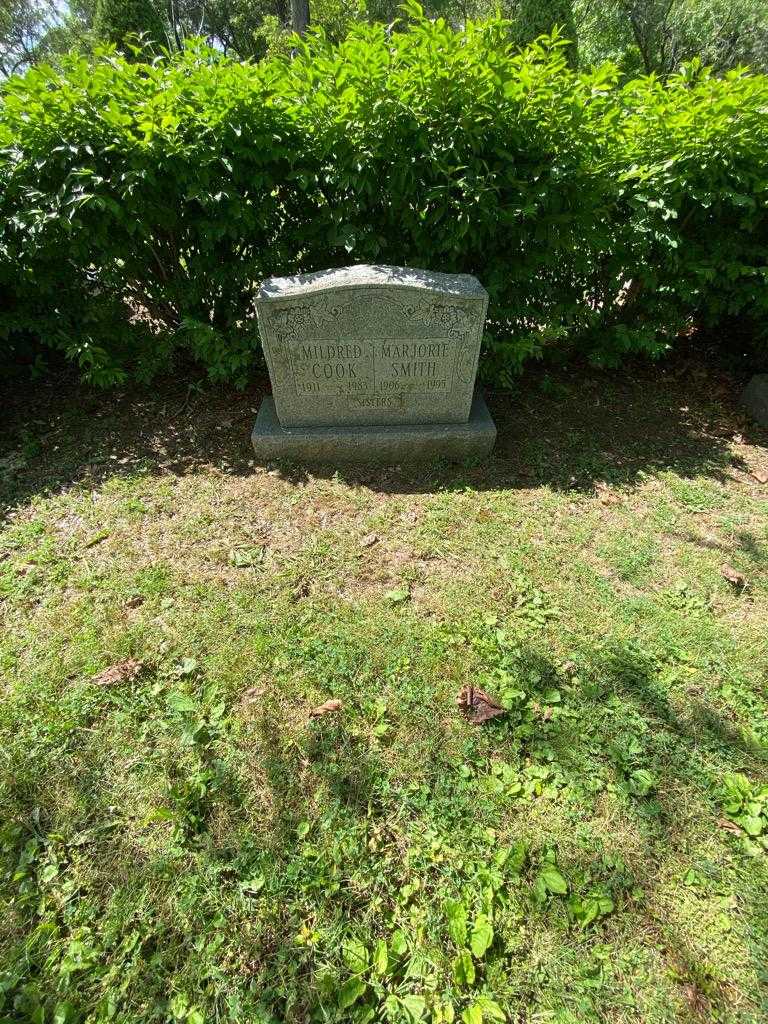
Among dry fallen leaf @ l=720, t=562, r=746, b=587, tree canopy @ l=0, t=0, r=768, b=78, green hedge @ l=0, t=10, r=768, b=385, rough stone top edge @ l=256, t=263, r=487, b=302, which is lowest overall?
dry fallen leaf @ l=720, t=562, r=746, b=587

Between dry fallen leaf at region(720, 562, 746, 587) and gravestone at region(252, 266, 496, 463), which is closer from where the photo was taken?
dry fallen leaf at region(720, 562, 746, 587)

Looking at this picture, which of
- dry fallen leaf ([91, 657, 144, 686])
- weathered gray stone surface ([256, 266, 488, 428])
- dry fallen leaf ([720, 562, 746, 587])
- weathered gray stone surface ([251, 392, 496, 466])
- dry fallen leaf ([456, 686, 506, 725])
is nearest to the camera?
dry fallen leaf ([456, 686, 506, 725])

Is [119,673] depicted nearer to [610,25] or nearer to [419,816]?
[419,816]

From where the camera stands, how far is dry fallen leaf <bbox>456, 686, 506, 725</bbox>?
222cm

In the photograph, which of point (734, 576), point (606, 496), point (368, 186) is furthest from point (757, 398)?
point (368, 186)

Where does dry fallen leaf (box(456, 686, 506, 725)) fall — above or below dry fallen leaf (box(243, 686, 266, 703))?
above

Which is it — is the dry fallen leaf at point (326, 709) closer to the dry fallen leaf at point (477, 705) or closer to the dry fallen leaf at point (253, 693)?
the dry fallen leaf at point (253, 693)

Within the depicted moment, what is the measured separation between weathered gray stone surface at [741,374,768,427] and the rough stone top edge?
8.77ft

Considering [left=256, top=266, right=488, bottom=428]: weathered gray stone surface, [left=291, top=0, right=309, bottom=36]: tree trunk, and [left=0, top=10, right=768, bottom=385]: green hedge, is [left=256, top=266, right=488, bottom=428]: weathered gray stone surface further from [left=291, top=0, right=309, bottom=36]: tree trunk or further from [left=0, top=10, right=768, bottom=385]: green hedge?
[left=291, top=0, right=309, bottom=36]: tree trunk

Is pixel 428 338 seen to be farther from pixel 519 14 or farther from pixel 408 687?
pixel 519 14

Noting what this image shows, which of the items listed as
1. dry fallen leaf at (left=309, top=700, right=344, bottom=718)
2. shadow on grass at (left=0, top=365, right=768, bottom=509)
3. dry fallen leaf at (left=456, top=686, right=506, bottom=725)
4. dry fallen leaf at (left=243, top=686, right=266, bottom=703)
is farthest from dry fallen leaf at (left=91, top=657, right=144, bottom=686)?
shadow on grass at (left=0, top=365, right=768, bottom=509)

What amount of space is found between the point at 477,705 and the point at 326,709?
66 centimetres

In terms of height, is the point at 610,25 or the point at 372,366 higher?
the point at 610,25

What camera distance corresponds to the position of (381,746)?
2.15m
